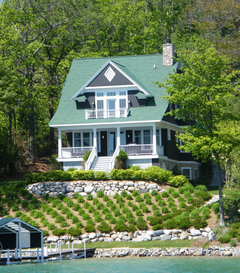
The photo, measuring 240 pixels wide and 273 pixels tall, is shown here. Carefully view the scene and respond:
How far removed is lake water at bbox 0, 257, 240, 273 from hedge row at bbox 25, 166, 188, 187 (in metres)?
9.76

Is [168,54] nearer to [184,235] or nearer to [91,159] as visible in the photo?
[91,159]

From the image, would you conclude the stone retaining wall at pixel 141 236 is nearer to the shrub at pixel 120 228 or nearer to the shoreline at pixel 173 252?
the shrub at pixel 120 228

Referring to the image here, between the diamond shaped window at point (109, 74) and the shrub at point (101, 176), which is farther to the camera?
the diamond shaped window at point (109, 74)

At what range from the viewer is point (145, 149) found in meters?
43.8

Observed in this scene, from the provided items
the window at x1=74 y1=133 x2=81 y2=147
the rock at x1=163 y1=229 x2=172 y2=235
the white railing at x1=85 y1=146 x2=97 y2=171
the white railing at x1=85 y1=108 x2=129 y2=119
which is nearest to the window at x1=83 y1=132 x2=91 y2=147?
the window at x1=74 y1=133 x2=81 y2=147

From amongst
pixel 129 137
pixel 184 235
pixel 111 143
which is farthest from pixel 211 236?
pixel 111 143

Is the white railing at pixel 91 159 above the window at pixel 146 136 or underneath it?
underneath

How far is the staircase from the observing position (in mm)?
42966

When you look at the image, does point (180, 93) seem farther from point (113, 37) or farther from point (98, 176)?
point (113, 37)

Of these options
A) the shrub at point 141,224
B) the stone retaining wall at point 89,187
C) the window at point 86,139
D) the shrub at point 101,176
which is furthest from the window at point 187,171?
the shrub at point 141,224

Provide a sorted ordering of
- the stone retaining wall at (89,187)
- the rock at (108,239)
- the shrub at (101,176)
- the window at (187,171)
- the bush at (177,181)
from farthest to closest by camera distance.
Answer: the window at (187,171) → the shrub at (101,176) → the bush at (177,181) → the stone retaining wall at (89,187) → the rock at (108,239)

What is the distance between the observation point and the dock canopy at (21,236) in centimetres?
3155

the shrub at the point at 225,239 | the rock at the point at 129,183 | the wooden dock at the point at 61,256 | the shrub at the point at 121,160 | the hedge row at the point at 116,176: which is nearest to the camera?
the wooden dock at the point at 61,256

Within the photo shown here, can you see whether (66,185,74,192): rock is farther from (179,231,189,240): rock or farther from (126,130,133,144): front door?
(179,231,189,240): rock
